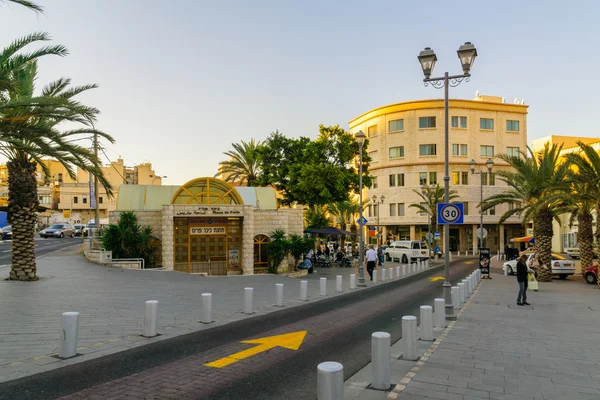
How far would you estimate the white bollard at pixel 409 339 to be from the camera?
8438 millimetres

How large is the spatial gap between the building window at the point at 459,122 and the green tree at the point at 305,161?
24774 mm

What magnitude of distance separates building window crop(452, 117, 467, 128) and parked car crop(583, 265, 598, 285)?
38.9 meters

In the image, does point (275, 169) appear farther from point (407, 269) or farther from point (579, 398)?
point (579, 398)

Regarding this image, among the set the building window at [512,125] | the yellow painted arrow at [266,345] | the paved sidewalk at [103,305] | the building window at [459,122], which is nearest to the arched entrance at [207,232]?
the paved sidewalk at [103,305]

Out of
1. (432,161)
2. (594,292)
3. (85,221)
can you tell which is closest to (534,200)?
(594,292)

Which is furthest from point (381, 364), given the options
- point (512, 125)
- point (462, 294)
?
point (512, 125)

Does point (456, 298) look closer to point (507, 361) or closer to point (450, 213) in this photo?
point (450, 213)

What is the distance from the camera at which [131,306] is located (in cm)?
1359

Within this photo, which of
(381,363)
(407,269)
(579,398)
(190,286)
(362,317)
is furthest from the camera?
(407,269)

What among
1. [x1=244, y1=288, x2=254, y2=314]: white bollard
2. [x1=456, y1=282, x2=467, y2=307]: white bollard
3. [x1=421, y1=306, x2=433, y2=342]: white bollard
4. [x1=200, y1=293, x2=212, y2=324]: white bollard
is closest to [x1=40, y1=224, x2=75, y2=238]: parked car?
[x1=244, y1=288, x2=254, y2=314]: white bollard

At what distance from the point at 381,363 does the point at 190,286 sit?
45.0 feet

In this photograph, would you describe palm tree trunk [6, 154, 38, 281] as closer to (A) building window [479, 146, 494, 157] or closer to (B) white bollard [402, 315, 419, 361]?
(B) white bollard [402, 315, 419, 361]

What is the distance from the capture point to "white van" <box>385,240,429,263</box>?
39312 millimetres

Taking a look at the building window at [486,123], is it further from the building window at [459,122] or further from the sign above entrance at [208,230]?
the sign above entrance at [208,230]
